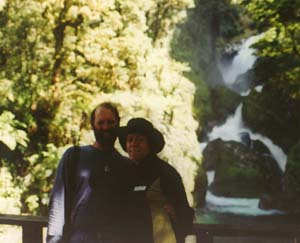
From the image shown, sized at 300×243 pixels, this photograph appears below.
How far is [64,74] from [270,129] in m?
8.87

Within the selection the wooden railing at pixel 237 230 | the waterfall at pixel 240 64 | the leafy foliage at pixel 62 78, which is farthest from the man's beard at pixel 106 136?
the waterfall at pixel 240 64

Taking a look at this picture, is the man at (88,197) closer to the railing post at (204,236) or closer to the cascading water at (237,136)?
the railing post at (204,236)

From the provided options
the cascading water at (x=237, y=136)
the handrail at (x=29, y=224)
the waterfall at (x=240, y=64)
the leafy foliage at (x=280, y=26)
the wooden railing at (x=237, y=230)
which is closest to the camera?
the wooden railing at (x=237, y=230)

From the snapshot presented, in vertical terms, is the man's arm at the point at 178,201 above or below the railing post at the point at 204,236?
above

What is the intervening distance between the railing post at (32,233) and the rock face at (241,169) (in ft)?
37.1

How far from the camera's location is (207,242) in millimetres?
2387

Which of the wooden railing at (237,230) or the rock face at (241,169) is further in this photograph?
the rock face at (241,169)

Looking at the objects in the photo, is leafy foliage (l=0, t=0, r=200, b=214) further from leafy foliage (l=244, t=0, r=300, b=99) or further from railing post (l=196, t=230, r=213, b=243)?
railing post (l=196, t=230, r=213, b=243)

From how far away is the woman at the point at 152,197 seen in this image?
195 cm

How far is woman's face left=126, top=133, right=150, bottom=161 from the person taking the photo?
78.7 inches

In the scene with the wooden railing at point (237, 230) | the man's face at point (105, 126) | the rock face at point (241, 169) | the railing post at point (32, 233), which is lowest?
the rock face at point (241, 169)

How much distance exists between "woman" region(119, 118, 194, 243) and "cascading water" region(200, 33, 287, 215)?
9.44 meters

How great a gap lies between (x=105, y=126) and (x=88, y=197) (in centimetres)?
35

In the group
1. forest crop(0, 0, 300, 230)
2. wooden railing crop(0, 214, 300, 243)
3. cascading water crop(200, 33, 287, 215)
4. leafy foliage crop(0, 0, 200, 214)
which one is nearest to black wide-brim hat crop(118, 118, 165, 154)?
wooden railing crop(0, 214, 300, 243)
